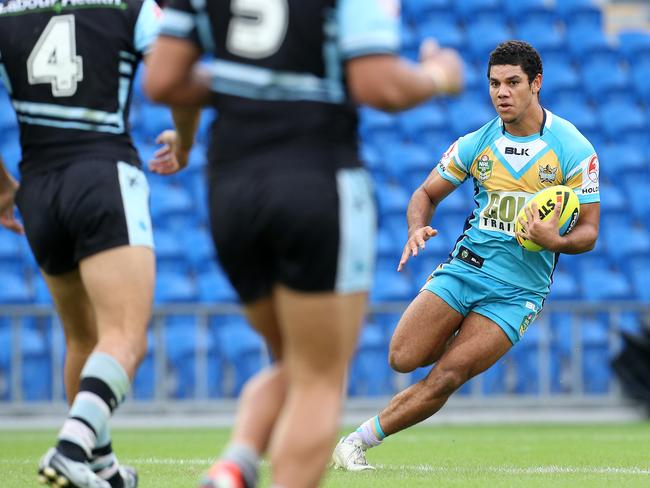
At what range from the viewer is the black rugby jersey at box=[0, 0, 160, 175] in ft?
17.6

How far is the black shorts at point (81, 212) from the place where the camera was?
5.23 m

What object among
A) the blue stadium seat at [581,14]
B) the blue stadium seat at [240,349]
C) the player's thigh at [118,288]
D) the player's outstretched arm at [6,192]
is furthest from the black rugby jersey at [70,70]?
the blue stadium seat at [581,14]

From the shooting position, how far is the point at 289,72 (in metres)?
3.76

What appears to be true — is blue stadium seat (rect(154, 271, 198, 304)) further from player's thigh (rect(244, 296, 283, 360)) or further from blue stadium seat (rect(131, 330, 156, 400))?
player's thigh (rect(244, 296, 283, 360))

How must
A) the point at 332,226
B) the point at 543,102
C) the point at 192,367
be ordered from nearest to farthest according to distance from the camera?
the point at 332,226
the point at 192,367
the point at 543,102

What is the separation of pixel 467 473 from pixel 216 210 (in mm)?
3532

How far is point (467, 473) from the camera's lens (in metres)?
6.82

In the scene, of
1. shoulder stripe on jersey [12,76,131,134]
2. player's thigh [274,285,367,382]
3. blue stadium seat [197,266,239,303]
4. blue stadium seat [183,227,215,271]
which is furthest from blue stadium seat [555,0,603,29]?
player's thigh [274,285,367,382]

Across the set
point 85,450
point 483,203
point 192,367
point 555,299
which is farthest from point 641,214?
point 85,450

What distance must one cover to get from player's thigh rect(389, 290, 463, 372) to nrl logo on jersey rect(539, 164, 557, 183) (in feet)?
3.12

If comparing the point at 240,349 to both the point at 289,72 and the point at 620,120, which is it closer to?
the point at 620,120

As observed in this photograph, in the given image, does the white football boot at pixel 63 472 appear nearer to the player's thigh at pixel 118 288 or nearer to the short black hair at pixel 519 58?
the player's thigh at pixel 118 288

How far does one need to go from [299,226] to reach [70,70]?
84.6 inches

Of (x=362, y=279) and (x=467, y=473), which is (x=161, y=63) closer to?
(x=362, y=279)
